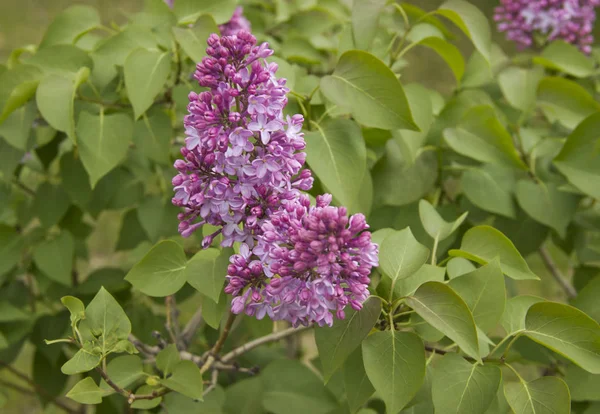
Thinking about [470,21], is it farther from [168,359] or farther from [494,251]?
[168,359]

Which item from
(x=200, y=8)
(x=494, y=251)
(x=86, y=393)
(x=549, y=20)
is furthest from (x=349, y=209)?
(x=549, y=20)

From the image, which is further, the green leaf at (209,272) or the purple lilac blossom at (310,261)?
the green leaf at (209,272)

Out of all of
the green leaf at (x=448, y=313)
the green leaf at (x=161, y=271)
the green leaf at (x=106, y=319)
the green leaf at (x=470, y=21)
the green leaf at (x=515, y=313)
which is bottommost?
the green leaf at (x=106, y=319)

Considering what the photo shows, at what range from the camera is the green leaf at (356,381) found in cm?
84

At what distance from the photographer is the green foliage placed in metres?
0.79

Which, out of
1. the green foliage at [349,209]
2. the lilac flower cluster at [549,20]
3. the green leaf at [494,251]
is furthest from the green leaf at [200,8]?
the lilac flower cluster at [549,20]

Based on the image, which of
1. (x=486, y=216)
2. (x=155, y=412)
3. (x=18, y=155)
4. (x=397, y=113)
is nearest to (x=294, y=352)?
(x=155, y=412)

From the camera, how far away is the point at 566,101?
133 cm

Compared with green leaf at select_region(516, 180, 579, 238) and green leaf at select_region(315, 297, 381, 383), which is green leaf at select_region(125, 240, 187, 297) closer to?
green leaf at select_region(315, 297, 381, 383)

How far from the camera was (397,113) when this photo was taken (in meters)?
0.92

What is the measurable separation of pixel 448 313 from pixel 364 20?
52 cm

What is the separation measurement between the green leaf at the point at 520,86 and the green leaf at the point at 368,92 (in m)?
0.56

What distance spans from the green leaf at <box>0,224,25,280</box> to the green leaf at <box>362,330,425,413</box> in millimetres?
866

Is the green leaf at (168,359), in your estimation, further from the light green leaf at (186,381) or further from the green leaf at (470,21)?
the green leaf at (470,21)
